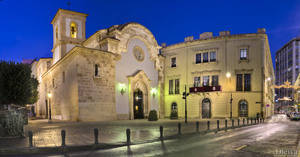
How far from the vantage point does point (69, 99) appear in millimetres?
24641

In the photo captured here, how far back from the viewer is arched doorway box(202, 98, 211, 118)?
3384cm

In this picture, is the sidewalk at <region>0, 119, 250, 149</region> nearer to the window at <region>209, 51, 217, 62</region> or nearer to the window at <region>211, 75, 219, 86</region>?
the window at <region>211, 75, 219, 86</region>

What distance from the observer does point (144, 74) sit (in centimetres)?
3066

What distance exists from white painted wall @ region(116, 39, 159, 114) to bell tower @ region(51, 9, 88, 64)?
384 inches

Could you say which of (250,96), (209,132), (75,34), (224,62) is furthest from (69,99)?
(250,96)

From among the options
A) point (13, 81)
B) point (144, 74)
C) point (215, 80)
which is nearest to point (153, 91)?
point (144, 74)

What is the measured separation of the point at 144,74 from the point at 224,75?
40.2ft

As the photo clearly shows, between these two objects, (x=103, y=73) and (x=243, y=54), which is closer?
(x=103, y=73)

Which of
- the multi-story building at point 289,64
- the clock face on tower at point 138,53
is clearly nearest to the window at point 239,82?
the clock face on tower at point 138,53

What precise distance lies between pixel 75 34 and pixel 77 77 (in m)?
14.1

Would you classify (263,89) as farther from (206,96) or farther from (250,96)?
(206,96)

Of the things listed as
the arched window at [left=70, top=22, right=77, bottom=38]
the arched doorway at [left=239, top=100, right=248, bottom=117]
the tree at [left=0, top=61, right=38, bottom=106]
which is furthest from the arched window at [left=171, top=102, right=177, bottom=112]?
the tree at [left=0, top=61, right=38, bottom=106]

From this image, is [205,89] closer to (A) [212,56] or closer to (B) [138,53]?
(A) [212,56]

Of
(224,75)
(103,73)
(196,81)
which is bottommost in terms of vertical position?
(196,81)
